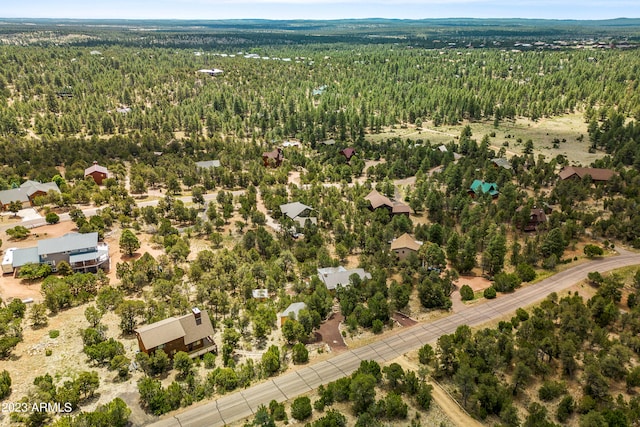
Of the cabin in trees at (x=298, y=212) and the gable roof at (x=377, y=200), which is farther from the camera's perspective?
the gable roof at (x=377, y=200)

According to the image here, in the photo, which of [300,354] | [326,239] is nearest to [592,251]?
[326,239]

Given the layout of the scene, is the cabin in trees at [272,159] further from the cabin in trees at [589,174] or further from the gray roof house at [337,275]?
the cabin in trees at [589,174]

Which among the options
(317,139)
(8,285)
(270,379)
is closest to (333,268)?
(270,379)

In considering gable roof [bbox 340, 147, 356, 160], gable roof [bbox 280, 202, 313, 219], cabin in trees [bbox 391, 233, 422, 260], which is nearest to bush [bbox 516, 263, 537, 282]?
cabin in trees [bbox 391, 233, 422, 260]

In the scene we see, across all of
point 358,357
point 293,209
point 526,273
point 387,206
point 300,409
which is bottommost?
point 293,209

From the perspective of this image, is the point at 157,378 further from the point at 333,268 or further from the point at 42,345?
the point at 333,268

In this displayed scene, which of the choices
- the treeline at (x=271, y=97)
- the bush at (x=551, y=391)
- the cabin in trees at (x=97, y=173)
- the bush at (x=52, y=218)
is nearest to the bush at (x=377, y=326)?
the bush at (x=551, y=391)

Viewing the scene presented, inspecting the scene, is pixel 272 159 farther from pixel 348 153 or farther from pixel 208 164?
pixel 348 153
